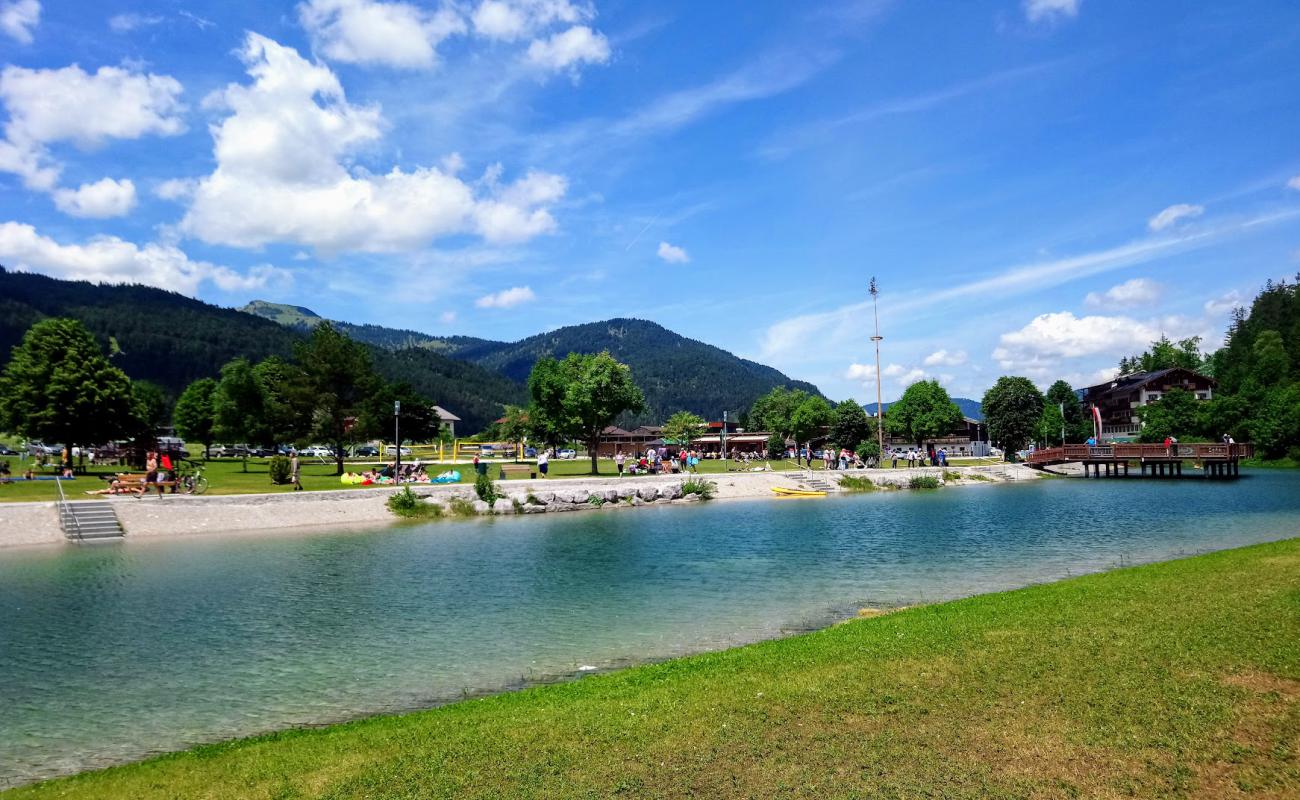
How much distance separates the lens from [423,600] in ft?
61.3

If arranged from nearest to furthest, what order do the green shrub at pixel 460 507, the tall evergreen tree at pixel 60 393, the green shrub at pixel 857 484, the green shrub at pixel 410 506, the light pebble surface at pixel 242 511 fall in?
1. the light pebble surface at pixel 242 511
2. the green shrub at pixel 410 506
3. the green shrub at pixel 460 507
4. the tall evergreen tree at pixel 60 393
5. the green shrub at pixel 857 484

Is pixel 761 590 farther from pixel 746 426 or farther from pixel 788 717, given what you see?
pixel 746 426

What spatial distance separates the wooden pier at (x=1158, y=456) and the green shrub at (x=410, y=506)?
2762 inches

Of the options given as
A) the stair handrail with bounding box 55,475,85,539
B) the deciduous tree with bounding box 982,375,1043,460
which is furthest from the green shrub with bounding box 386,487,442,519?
the deciduous tree with bounding box 982,375,1043,460

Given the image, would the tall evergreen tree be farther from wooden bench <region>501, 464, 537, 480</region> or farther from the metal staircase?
wooden bench <region>501, 464, 537, 480</region>

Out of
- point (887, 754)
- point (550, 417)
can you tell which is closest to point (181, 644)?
point (887, 754)

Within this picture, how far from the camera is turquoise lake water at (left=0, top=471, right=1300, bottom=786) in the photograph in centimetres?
1116

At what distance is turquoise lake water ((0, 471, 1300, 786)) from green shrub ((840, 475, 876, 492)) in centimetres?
2221

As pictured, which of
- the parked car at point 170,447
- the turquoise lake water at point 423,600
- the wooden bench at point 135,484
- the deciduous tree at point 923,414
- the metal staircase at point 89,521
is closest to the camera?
the turquoise lake water at point 423,600

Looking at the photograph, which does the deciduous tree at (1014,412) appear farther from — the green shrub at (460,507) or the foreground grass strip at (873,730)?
the foreground grass strip at (873,730)

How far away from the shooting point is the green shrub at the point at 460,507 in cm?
4103

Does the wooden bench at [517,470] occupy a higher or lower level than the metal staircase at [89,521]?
higher

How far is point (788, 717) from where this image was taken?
8008 millimetres

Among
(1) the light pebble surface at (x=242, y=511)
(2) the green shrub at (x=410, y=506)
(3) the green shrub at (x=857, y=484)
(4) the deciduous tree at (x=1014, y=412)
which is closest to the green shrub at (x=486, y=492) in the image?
(1) the light pebble surface at (x=242, y=511)
